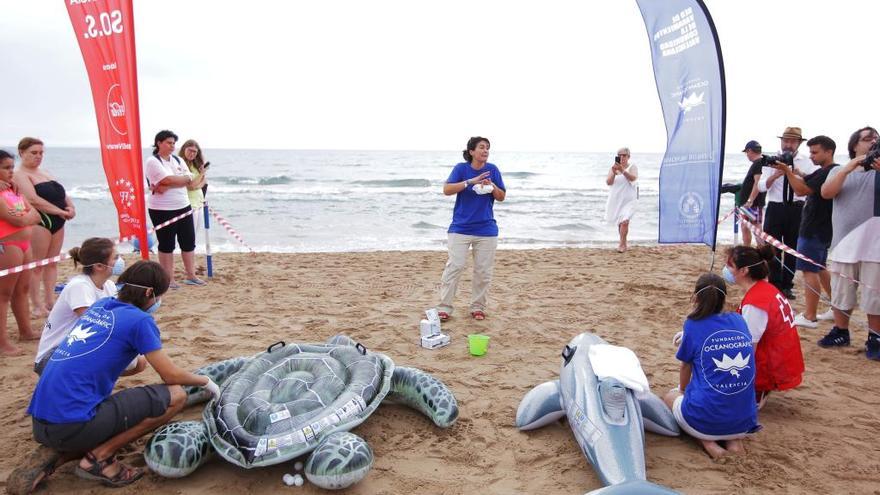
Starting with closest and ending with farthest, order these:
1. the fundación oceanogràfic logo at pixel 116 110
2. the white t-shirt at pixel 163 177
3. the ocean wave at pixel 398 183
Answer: the fundación oceanogràfic logo at pixel 116 110, the white t-shirt at pixel 163 177, the ocean wave at pixel 398 183

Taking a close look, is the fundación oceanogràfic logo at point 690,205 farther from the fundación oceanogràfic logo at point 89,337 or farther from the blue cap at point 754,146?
the fundación oceanogràfic logo at point 89,337

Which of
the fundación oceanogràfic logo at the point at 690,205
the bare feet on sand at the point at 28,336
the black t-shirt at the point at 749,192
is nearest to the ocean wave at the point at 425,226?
the black t-shirt at the point at 749,192

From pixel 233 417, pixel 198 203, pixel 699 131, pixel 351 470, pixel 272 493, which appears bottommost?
pixel 272 493

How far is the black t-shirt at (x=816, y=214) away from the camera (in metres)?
4.77

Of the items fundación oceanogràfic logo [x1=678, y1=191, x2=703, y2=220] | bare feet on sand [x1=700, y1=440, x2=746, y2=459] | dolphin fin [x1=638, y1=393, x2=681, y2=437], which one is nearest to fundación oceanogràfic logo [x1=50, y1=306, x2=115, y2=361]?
dolphin fin [x1=638, y1=393, x2=681, y2=437]

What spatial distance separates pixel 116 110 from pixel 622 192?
7.27m

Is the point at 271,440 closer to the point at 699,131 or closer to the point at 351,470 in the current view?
the point at 351,470

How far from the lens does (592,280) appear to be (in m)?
7.27

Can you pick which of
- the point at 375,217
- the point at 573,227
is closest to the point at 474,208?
the point at 573,227

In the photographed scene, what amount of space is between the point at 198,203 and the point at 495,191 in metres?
4.12

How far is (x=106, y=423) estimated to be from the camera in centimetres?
268

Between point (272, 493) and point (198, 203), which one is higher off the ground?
point (198, 203)

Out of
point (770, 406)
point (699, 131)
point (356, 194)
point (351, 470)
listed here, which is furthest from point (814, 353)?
point (356, 194)

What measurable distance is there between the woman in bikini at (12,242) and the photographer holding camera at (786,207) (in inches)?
274
